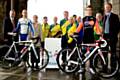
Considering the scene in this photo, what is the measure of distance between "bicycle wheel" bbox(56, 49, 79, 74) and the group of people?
0.59 metres

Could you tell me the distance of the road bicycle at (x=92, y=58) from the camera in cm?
1140

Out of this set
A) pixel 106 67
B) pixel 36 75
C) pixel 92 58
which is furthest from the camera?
pixel 36 75

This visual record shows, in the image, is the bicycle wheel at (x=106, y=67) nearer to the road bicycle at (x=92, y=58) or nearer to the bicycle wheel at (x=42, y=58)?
the road bicycle at (x=92, y=58)

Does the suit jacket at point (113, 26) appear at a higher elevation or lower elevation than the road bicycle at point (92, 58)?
higher

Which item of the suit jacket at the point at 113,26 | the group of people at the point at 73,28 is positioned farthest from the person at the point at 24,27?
the suit jacket at the point at 113,26

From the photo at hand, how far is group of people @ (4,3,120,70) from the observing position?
12086 millimetres

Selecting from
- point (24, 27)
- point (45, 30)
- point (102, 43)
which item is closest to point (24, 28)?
point (24, 27)

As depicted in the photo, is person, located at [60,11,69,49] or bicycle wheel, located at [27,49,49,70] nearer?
bicycle wheel, located at [27,49,49,70]

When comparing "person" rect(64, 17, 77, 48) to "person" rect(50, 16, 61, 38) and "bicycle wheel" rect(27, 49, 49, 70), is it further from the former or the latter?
"bicycle wheel" rect(27, 49, 49, 70)

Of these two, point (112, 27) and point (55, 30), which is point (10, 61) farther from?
point (112, 27)

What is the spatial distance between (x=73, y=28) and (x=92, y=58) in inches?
74.6

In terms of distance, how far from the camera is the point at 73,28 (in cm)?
1346

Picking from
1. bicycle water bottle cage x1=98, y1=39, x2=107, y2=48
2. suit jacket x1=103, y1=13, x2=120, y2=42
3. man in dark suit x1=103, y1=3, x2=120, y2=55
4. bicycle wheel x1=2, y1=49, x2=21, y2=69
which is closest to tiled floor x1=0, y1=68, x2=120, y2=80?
bicycle wheel x1=2, y1=49, x2=21, y2=69

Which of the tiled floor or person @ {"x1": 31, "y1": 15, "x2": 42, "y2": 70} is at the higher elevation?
person @ {"x1": 31, "y1": 15, "x2": 42, "y2": 70}
